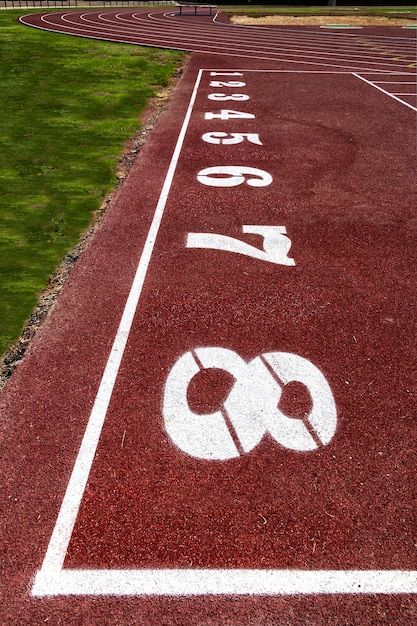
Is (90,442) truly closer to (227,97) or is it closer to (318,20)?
(227,97)

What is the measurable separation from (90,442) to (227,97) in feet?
45.1

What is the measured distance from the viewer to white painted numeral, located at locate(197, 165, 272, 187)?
9.62m

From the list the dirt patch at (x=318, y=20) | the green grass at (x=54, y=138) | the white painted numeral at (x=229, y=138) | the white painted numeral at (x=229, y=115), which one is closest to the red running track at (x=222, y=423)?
the green grass at (x=54, y=138)

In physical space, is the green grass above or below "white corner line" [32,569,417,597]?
above

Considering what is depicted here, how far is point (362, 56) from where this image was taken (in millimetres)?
23062

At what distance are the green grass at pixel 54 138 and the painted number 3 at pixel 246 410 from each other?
2119 mm

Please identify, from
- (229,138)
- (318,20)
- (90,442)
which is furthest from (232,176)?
(318,20)

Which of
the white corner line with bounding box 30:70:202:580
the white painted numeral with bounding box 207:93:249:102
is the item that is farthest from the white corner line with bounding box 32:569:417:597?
the white painted numeral with bounding box 207:93:249:102

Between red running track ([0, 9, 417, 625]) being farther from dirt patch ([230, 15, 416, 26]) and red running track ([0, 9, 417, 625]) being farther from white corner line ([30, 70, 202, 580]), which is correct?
dirt patch ([230, 15, 416, 26])

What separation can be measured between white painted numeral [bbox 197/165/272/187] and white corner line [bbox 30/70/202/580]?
2765 millimetres

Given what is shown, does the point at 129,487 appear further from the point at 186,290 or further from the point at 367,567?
the point at 186,290

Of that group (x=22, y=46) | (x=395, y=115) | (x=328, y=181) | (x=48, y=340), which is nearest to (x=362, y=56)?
(x=395, y=115)

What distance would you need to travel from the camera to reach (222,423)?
4668mm

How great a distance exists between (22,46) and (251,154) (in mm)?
15715
